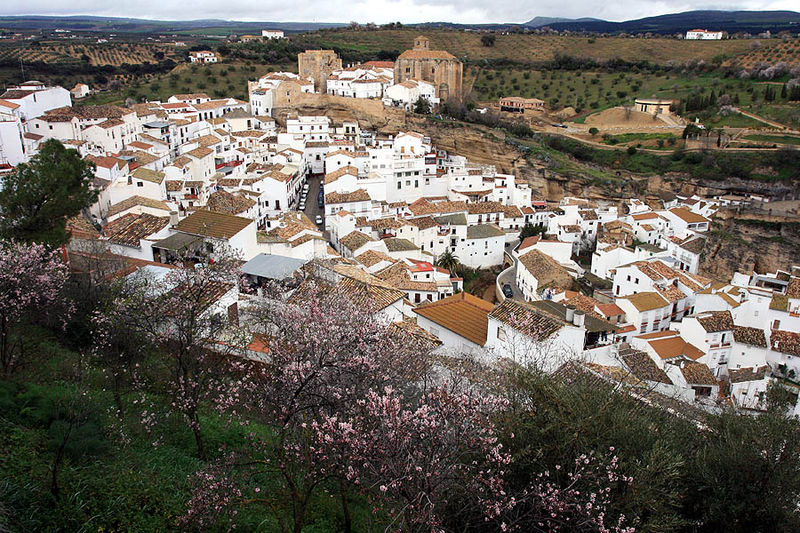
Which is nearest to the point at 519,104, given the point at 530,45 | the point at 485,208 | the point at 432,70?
the point at 432,70

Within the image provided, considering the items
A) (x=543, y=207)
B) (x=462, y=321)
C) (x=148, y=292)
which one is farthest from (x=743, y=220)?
(x=148, y=292)

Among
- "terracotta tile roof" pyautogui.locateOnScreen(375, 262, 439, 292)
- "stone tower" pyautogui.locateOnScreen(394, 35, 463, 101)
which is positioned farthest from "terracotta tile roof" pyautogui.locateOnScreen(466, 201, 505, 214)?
"stone tower" pyautogui.locateOnScreen(394, 35, 463, 101)

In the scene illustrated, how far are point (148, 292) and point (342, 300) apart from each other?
4200mm

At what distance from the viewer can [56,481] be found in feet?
22.2

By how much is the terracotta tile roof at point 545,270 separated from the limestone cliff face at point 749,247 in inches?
426

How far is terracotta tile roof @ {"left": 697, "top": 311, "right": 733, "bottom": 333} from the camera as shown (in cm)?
2159

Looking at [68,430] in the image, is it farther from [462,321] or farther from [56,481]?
[462,321]

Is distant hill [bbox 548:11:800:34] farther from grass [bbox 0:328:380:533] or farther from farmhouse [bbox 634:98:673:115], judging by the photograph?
grass [bbox 0:328:380:533]

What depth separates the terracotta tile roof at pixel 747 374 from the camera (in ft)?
68.4

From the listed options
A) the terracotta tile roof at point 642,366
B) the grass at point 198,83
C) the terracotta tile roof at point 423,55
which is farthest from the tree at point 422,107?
the terracotta tile roof at point 642,366

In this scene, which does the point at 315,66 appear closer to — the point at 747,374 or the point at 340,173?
the point at 340,173

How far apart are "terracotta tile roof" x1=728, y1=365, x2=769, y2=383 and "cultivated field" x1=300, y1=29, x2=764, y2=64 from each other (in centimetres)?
6601

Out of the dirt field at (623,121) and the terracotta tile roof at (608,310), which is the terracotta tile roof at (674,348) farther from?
the dirt field at (623,121)

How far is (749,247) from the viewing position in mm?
34438
